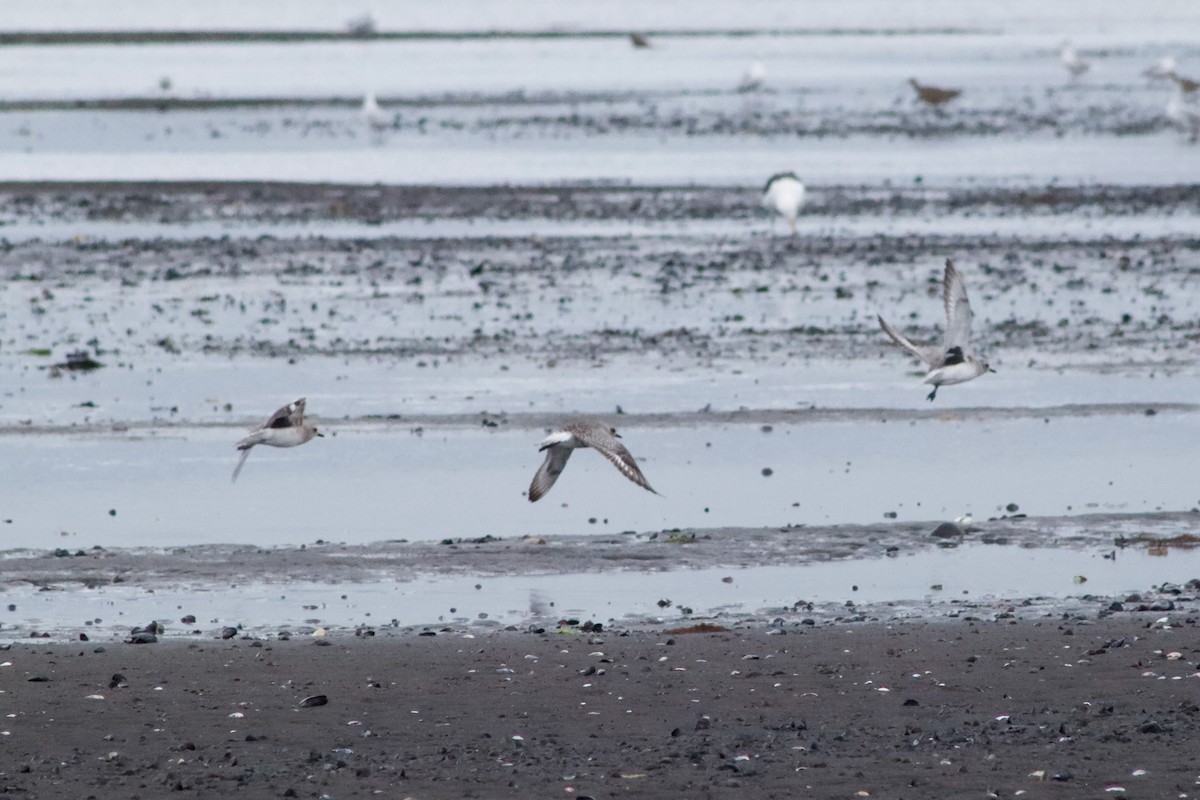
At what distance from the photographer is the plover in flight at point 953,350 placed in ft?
42.8

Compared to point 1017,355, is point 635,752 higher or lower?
lower

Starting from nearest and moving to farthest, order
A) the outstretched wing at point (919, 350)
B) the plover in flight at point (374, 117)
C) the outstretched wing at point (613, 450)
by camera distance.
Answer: the outstretched wing at point (613, 450), the outstretched wing at point (919, 350), the plover in flight at point (374, 117)

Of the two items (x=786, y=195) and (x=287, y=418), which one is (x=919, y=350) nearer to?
(x=287, y=418)

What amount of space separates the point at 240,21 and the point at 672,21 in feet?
97.2

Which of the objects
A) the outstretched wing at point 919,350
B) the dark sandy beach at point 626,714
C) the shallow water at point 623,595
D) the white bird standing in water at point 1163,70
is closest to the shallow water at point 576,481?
the outstretched wing at point 919,350

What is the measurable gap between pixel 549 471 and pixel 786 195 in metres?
17.1

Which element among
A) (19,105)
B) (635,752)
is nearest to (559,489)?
(635,752)

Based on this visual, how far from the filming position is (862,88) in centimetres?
6325

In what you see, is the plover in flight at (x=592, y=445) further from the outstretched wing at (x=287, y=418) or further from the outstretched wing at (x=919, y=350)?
the outstretched wing at (x=919, y=350)

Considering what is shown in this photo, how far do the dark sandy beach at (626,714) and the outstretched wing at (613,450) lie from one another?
1191 millimetres

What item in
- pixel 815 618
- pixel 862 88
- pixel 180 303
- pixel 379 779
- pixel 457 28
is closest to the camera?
pixel 379 779

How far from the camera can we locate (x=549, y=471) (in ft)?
38.1

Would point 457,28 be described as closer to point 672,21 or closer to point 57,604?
A: point 672,21

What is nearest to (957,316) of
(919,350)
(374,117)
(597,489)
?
(919,350)
